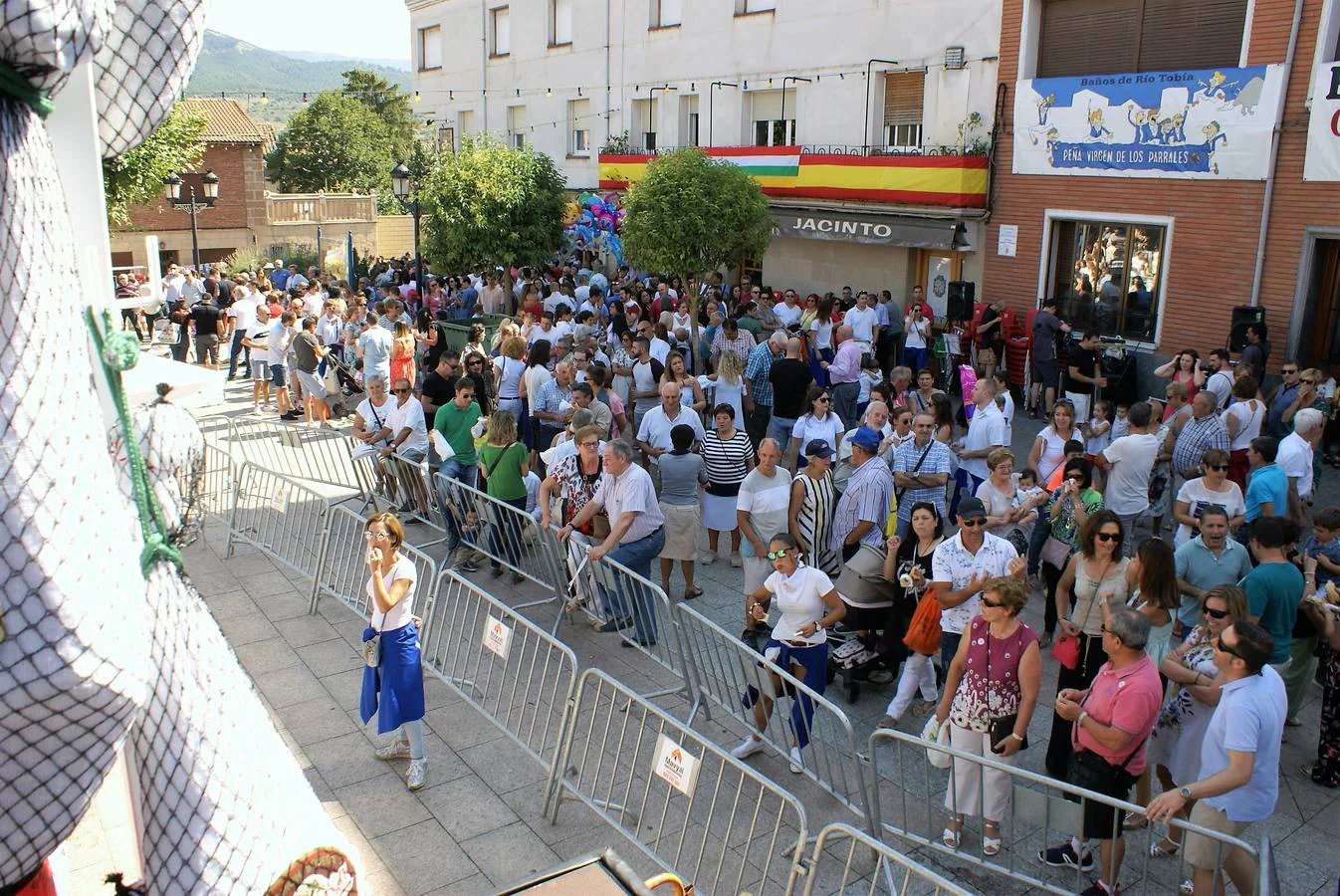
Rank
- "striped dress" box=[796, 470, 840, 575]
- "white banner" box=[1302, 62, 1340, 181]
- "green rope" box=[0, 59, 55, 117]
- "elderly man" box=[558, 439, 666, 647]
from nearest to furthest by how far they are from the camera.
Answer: "green rope" box=[0, 59, 55, 117] → "elderly man" box=[558, 439, 666, 647] → "striped dress" box=[796, 470, 840, 575] → "white banner" box=[1302, 62, 1340, 181]

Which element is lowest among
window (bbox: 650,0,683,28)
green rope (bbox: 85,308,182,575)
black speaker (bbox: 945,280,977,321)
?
black speaker (bbox: 945,280,977,321)

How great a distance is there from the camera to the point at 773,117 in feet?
76.7

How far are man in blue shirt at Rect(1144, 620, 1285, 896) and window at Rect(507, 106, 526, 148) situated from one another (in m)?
29.9

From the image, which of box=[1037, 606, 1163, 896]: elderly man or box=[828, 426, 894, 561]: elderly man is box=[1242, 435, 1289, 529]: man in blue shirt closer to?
box=[828, 426, 894, 561]: elderly man

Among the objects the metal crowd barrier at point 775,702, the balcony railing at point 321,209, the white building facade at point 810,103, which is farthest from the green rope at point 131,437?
the balcony railing at point 321,209

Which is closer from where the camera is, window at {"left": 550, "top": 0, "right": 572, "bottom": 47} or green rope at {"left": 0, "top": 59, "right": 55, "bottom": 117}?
green rope at {"left": 0, "top": 59, "right": 55, "bottom": 117}

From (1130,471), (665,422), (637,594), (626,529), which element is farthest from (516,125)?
(637,594)

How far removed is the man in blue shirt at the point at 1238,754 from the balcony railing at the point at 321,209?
42.6m

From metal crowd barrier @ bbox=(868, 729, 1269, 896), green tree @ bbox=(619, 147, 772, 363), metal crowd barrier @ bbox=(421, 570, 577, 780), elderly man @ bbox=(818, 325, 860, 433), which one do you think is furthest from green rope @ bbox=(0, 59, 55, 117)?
green tree @ bbox=(619, 147, 772, 363)

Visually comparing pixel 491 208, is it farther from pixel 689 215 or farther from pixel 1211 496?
pixel 1211 496

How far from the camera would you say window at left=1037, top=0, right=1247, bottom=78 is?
1455 cm

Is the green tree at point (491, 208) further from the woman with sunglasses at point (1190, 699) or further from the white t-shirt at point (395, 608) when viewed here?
the woman with sunglasses at point (1190, 699)

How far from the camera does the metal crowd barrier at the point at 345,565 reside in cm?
855

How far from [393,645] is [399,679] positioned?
7.9 inches
